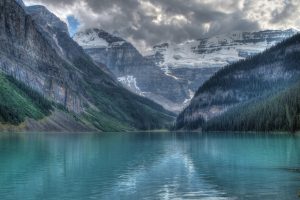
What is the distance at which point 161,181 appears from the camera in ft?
197

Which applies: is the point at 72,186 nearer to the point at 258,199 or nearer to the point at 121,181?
the point at 121,181

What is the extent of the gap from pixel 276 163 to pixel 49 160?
130ft

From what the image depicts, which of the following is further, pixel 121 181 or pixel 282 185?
pixel 121 181

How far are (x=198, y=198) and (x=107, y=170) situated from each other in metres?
26.8

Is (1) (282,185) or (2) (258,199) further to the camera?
(1) (282,185)

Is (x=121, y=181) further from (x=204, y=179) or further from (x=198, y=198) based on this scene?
(x=198, y=198)

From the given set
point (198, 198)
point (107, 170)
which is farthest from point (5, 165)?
point (198, 198)

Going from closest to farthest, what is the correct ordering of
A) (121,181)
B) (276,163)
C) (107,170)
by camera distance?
(121,181) → (107,170) → (276,163)

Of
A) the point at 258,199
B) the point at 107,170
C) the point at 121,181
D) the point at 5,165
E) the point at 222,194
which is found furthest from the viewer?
the point at 5,165

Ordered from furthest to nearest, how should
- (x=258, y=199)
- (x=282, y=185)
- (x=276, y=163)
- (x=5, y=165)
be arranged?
(x=276, y=163), (x=5, y=165), (x=282, y=185), (x=258, y=199)

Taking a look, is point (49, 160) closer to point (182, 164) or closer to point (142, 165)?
point (142, 165)

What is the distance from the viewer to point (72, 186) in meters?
55.5

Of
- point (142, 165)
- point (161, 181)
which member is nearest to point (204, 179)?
point (161, 181)

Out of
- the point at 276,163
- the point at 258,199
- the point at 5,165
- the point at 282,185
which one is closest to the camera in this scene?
the point at 258,199
